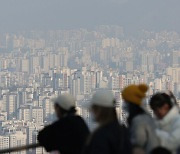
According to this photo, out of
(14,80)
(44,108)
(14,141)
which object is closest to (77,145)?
(14,141)

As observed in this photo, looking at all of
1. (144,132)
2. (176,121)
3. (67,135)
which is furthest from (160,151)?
(67,135)

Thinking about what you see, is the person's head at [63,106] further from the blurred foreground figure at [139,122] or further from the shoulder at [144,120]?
the shoulder at [144,120]

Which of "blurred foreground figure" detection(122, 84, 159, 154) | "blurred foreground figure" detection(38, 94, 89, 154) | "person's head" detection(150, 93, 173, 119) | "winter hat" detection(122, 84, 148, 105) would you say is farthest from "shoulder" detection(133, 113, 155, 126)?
"blurred foreground figure" detection(38, 94, 89, 154)

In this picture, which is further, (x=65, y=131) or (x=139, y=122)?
(x=65, y=131)

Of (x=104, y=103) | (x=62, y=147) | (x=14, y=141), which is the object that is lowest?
(x=14, y=141)

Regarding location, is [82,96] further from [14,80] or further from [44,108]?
[14,80]

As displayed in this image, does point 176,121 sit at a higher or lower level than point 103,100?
lower

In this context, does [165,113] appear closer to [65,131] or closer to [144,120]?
[144,120]
